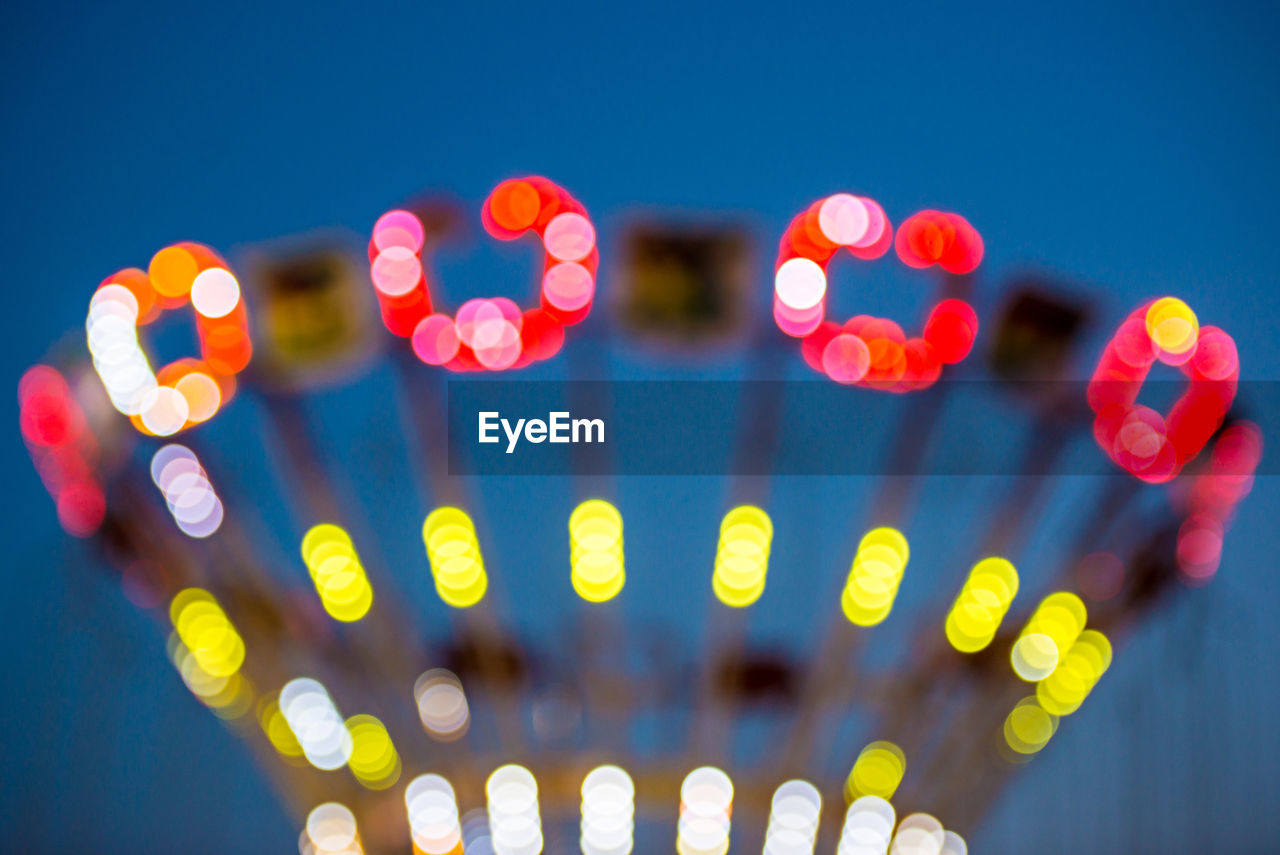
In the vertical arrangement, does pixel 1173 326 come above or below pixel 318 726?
above

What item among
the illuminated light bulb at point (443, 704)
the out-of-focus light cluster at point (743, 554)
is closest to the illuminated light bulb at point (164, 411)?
the illuminated light bulb at point (443, 704)

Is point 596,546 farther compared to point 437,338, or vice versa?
point 596,546

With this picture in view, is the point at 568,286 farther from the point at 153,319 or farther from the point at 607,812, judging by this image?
the point at 607,812

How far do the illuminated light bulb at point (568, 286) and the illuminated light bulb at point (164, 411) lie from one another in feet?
6.55

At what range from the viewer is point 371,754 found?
20.8 ft

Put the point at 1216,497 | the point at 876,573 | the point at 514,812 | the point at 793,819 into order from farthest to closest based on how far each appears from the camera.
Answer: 1. the point at 793,819
2. the point at 514,812
3. the point at 1216,497
4. the point at 876,573

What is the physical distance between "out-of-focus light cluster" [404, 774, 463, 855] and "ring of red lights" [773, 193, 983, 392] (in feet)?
12.1

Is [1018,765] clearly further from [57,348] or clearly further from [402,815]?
[57,348]

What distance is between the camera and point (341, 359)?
498cm

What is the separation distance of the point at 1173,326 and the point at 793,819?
4.01 m

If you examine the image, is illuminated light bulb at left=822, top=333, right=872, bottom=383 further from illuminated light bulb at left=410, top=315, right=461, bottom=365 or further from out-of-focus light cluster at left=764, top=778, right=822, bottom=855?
out-of-focus light cluster at left=764, top=778, right=822, bottom=855

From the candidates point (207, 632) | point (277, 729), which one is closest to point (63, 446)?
point (207, 632)

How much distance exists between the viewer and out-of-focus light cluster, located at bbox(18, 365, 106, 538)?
16.5 feet

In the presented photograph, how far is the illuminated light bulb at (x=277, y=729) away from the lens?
566cm
